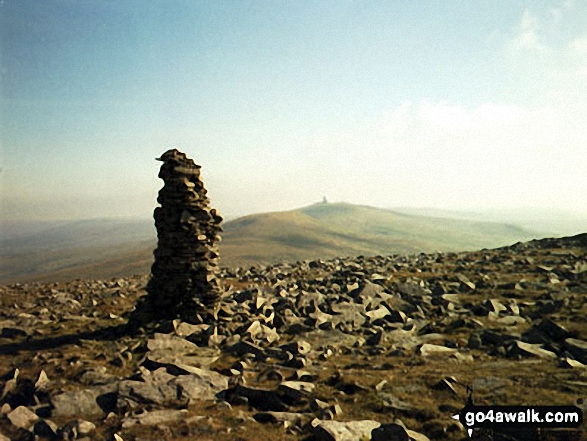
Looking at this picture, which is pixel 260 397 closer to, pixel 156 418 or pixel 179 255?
pixel 156 418

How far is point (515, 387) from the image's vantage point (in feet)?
29.5

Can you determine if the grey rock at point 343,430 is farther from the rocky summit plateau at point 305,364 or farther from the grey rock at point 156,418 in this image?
the grey rock at point 156,418

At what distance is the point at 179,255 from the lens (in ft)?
53.5

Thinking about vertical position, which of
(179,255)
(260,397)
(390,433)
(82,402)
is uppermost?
(179,255)

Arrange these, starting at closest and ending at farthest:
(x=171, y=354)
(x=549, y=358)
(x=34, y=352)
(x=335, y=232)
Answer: (x=549, y=358) → (x=171, y=354) → (x=34, y=352) → (x=335, y=232)

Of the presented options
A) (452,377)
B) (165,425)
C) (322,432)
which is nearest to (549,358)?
(452,377)

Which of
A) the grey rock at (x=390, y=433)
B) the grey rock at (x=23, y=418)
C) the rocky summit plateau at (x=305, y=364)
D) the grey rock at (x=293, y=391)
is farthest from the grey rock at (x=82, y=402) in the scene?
the grey rock at (x=390, y=433)

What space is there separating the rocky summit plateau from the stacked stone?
1.04 metres

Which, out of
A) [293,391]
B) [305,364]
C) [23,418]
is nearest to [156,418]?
[23,418]

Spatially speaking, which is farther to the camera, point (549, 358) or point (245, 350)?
point (245, 350)

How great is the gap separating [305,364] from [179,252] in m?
7.44

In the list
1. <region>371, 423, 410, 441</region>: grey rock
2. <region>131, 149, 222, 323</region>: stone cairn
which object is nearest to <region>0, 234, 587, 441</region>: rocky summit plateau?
<region>371, 423, 410, 441</region>: grey rock

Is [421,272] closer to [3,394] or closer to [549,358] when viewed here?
[549,358]

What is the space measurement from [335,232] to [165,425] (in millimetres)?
150438
